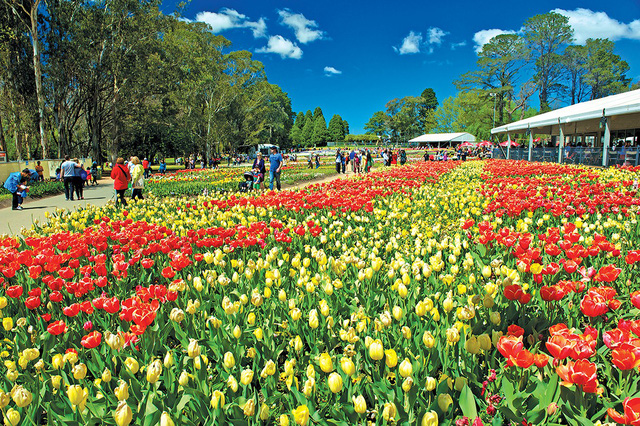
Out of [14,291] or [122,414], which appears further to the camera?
[14,291]

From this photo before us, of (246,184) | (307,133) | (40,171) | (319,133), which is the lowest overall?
(246,184)

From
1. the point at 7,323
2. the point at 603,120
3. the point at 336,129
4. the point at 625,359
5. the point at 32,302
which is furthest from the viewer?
the point at 336,129

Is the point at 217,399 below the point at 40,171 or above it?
below

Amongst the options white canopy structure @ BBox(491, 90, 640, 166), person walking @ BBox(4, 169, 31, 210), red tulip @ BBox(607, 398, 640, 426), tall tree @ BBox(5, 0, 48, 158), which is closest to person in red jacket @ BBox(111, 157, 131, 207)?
person walking @ BBox(4, 169, 31, 210)

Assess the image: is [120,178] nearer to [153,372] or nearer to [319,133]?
[153,372]

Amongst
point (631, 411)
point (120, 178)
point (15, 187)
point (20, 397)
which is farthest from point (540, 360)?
point (15, 187)

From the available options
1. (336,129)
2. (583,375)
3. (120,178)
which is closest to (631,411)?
(583,375)

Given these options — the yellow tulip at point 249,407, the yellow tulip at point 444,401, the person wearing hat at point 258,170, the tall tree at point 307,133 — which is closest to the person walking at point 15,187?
the person wearing hat at point 258,170

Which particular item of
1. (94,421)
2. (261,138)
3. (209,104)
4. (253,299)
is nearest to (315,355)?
(253,299)

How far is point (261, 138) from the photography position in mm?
63500

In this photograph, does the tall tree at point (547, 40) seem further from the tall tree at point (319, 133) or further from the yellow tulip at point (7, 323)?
the tall tree at point (319, 133)

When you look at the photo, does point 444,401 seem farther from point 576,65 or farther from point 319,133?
point 319,133

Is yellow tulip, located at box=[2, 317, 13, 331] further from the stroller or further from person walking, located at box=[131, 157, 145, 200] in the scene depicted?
the stroller

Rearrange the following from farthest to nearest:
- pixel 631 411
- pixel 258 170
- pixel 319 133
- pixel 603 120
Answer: pixel 319 133, pixel 603 120, pixel 258 170, pixel 631 411
